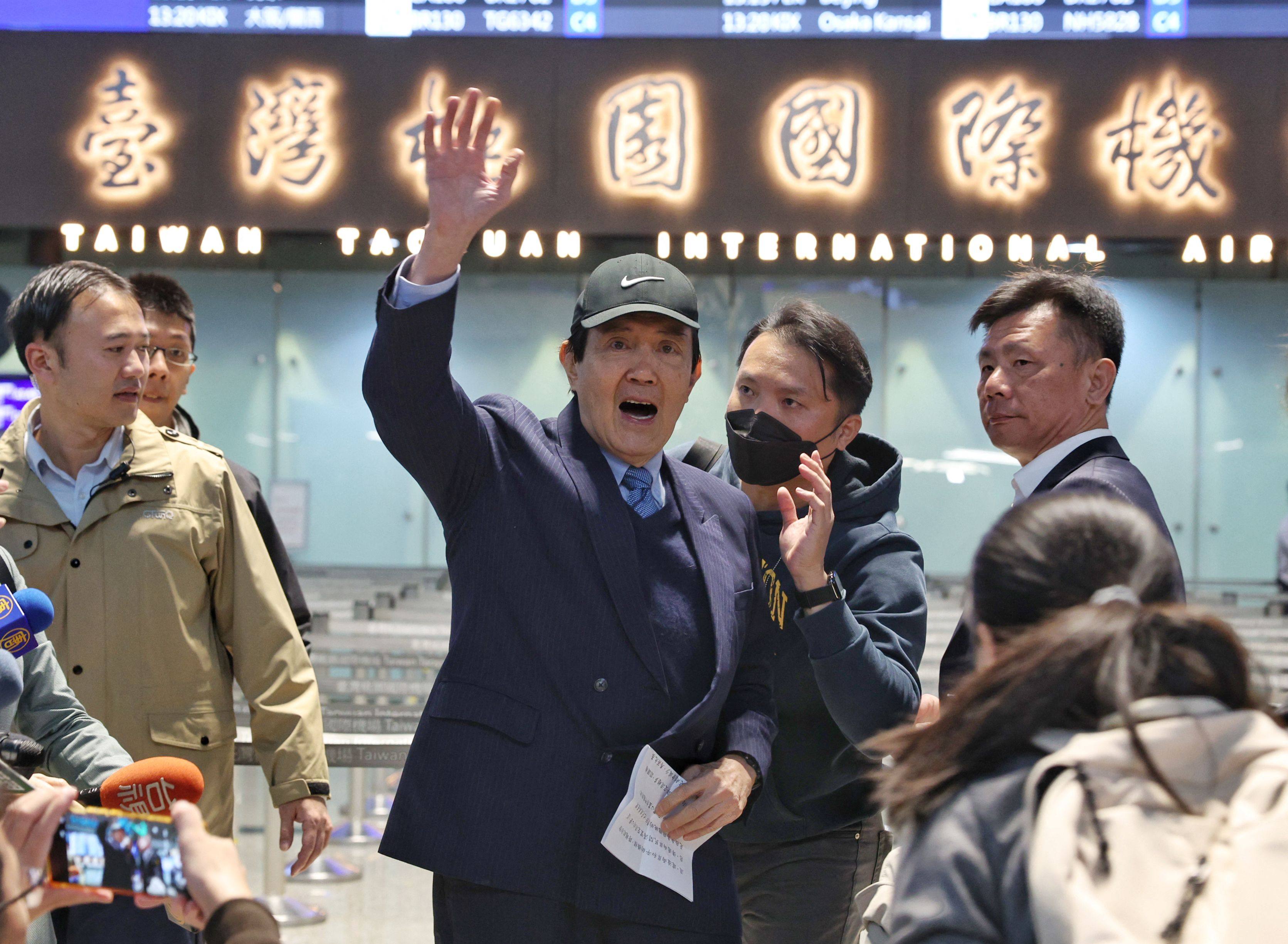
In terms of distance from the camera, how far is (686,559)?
2.04 m

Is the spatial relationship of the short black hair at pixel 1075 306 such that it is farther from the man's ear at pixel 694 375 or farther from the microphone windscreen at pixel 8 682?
the microphone windscreen at pixel 8 682

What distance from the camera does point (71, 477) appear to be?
9.12 feet

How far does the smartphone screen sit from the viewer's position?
3.97 ft

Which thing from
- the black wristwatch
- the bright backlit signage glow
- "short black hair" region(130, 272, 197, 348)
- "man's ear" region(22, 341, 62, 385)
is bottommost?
the black wristwatch

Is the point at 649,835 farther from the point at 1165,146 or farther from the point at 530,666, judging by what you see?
the point at 1165,146

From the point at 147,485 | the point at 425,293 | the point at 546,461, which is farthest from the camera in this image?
the point at 147,485

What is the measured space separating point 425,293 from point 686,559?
1.96 feet

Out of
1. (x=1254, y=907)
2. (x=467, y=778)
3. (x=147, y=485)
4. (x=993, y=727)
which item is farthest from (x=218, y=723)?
(x=1254, y=907)

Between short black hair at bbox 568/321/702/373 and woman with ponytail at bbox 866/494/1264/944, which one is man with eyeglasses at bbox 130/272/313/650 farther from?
woman with ponytail at bbox 866/494/1264/944

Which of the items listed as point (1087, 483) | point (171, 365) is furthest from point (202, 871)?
point (171, 365)

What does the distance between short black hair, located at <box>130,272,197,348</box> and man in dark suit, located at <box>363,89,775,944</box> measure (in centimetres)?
194

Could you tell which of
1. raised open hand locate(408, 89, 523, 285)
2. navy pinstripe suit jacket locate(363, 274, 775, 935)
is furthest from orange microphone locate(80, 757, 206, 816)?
raised open hand locate(408, 89, 523, 285)

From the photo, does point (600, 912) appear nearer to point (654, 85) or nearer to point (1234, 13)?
point (654, 85)

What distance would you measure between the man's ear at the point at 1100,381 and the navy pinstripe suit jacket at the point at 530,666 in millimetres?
1015
